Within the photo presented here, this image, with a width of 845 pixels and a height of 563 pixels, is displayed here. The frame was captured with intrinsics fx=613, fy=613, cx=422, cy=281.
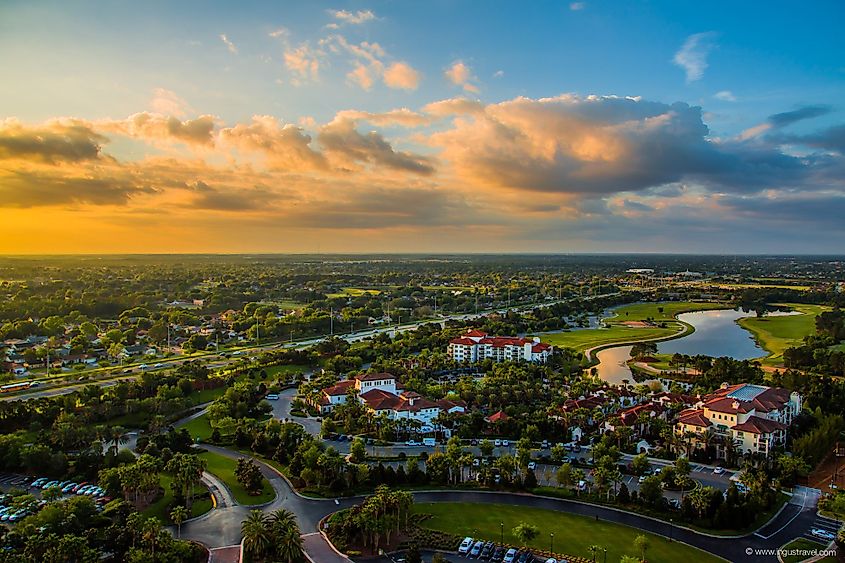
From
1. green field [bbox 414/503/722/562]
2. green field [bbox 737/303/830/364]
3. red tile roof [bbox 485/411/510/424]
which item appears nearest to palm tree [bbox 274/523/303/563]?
green field [bbox 414/503/722/562]

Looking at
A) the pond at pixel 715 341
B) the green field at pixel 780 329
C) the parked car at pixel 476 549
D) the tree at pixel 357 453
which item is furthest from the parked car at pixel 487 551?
the pond at pixel 715 341

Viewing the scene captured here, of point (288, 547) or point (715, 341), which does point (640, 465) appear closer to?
point (288, 547)

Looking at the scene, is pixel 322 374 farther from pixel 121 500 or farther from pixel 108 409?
pixel 121 500

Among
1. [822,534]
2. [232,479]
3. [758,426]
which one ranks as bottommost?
[232,479]

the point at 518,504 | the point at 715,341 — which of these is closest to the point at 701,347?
the point at 715,341

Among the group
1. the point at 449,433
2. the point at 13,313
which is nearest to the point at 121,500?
the point at 449,433

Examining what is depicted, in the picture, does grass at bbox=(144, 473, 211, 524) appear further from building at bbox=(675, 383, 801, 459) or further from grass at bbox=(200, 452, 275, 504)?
building at bbox=(675, 383, 801, 459)
